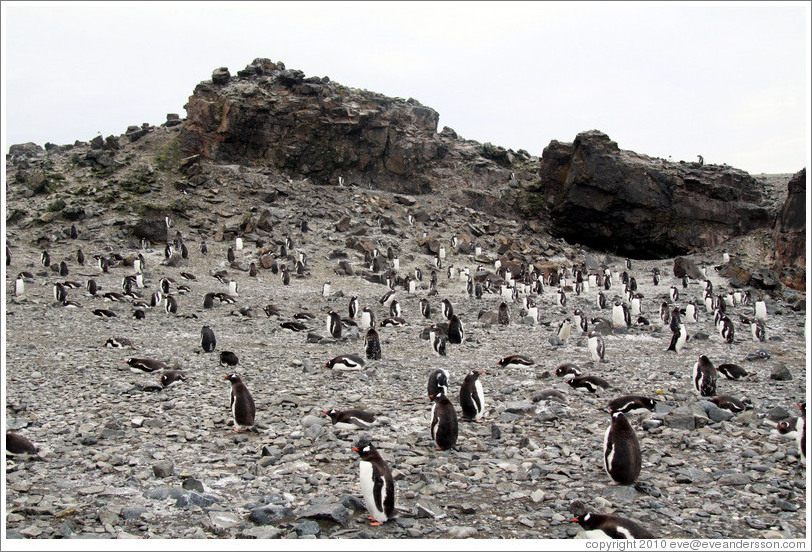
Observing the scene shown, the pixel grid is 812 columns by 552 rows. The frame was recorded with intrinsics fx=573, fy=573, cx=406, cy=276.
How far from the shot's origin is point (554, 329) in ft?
58.9

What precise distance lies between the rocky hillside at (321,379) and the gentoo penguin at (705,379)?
0.65ft

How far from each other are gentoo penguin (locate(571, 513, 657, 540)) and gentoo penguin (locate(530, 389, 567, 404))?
419 cm

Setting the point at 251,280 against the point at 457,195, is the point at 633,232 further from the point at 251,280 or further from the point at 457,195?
the point at 251,280

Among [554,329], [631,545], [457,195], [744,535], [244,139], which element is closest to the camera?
[631,545]

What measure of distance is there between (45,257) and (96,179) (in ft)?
34.8

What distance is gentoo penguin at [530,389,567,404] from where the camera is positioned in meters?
8.79

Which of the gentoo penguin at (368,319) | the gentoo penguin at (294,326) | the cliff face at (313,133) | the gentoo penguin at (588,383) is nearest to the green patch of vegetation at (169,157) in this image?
the cliff face at (313,133)

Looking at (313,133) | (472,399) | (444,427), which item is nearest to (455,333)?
(472,399)

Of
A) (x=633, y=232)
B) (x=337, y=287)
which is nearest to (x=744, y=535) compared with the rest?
(x=337, y=287)

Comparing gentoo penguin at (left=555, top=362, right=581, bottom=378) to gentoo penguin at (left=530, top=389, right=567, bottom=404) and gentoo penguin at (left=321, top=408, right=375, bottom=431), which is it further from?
gentoo penguin at (left=321, top=408, right=375, bottom=431)

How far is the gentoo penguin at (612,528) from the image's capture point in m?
4.45

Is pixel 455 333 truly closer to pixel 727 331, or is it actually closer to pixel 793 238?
pixel 727 331

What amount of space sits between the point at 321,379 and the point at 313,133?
98.5ft

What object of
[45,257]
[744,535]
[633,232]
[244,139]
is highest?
[244,139]
